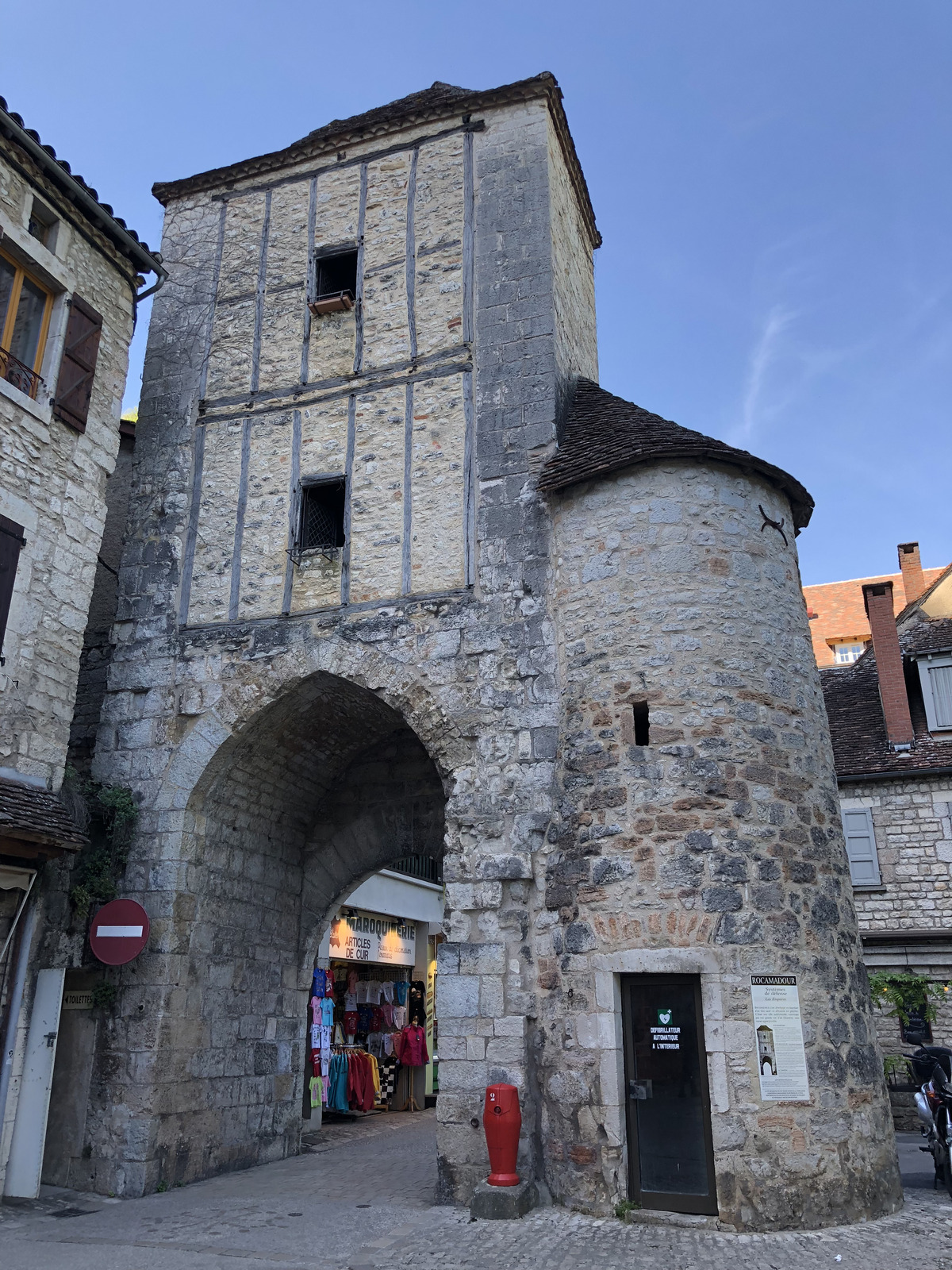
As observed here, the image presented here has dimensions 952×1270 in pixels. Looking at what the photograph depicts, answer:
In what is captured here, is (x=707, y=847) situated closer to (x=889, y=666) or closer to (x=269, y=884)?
Result: (x=269, y=884)

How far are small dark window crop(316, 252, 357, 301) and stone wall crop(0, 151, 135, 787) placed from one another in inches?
79.6

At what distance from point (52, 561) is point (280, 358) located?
2.86 metres

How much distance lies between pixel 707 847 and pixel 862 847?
5.83 meters

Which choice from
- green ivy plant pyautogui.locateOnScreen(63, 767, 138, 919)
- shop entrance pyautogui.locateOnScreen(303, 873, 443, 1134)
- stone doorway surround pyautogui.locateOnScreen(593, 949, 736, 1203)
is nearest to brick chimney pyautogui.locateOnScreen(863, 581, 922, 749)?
shop entrance pyautogui.locateOnScreen(303, 873, 443, 1134)

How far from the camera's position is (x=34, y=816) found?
651 centimetres

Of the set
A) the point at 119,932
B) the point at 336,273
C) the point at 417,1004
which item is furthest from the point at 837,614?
the point at 119,932

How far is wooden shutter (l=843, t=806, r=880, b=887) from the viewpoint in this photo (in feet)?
36.4

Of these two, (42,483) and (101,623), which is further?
(101,623)

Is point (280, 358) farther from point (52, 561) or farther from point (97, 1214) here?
point (97, 1214)

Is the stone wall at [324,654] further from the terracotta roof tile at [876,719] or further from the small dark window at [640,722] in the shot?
the terracotta roof tile at [876,719]

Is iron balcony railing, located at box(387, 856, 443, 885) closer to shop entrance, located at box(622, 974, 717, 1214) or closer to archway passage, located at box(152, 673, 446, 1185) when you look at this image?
archway passage, located at box(152, 673, 446, 1185)

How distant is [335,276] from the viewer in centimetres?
945

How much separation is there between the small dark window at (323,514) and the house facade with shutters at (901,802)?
6337 mm

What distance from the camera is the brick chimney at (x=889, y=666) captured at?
1158 centimetres
